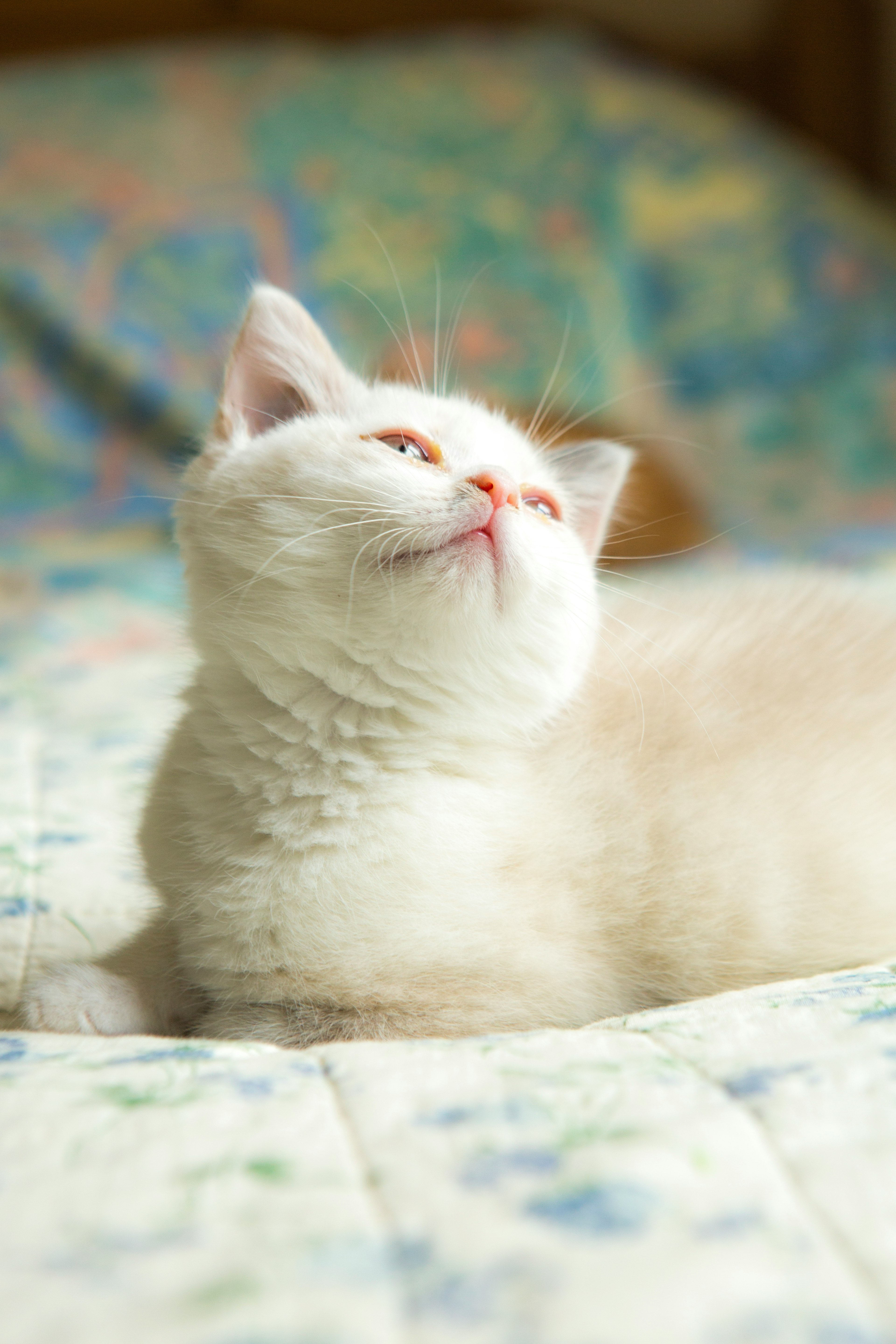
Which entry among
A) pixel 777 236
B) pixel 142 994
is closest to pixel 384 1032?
pixel 142 994

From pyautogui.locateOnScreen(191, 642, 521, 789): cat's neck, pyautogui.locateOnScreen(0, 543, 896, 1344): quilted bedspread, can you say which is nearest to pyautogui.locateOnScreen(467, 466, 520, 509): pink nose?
pyautogui.locateOnScreen(191, 642, 521, 789): cat's neck

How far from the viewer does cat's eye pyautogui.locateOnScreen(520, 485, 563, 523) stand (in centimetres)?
92

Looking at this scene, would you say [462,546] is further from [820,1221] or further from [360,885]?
[820,1221]

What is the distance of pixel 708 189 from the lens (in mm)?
2816

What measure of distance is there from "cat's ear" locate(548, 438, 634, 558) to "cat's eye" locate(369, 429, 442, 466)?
0.75ft

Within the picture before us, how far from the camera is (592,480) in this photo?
1.07 metres

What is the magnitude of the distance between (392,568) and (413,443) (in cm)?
13

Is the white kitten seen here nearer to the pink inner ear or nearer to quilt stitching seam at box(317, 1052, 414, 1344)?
the pink inner ear

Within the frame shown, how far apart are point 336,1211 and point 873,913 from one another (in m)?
0.55

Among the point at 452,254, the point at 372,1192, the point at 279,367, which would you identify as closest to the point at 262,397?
the point at 279,367

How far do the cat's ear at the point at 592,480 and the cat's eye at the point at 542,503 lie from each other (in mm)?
90

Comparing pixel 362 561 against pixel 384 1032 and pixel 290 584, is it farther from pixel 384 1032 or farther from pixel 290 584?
pixel 384 1032

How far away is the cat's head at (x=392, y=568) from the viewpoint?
0.78 meters

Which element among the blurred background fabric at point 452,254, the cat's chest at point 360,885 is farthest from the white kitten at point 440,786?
the blurred background fabric at point 452,254
